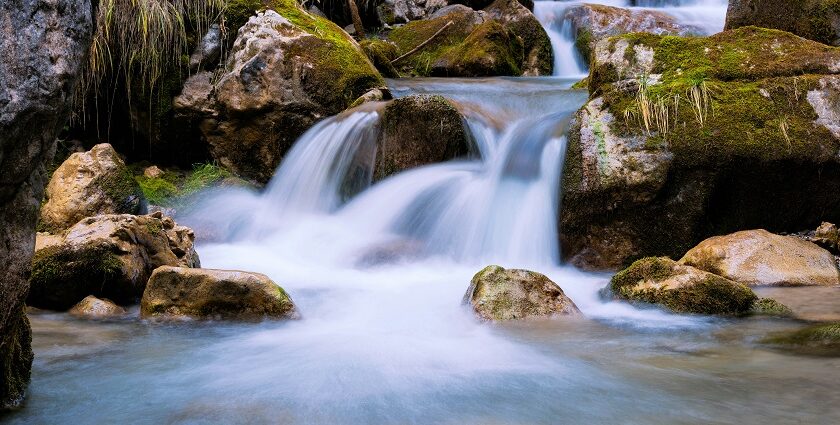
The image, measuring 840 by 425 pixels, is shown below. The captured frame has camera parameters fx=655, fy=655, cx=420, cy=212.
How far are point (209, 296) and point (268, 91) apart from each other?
4514mm

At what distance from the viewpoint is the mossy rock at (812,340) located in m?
3.11

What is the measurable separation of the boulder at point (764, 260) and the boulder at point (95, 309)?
426 centimetres

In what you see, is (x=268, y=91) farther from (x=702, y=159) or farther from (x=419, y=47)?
(x=702, y=159)

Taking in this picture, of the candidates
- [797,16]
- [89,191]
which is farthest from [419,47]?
[89,191]

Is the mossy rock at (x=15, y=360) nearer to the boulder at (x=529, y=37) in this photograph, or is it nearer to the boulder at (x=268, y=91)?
the boulder at (x=268, y=91)

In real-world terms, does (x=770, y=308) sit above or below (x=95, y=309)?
above

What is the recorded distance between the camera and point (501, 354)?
11.3 feet

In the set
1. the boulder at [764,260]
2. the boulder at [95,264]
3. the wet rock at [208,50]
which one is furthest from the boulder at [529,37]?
the boulder at [95,264]

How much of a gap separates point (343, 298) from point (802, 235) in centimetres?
413

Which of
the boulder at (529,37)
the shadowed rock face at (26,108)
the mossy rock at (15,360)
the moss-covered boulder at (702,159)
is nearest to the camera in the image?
the shadowed rock face at (26,108)

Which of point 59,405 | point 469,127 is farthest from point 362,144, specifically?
point 59,405

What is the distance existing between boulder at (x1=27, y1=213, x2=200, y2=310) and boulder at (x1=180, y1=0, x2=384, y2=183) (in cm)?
356

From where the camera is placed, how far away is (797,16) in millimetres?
7281

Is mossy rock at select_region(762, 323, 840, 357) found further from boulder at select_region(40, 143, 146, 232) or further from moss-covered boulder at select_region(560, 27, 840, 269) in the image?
boulder at select_region(40, 143, 146, 232)
